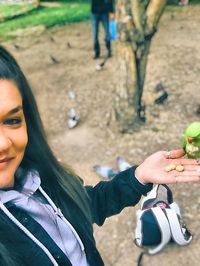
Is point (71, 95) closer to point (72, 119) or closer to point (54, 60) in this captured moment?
point (72, 119)

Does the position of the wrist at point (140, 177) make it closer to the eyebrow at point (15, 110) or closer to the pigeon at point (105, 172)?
the eyebrow at point (15, 110)

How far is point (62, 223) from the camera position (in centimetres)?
191

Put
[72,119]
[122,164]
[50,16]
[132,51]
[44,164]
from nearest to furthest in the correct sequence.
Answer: [44,164] < [122,164] < [132,51] < [72,119] < [50,16]

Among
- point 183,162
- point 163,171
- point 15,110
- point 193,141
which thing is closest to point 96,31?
point 193,141

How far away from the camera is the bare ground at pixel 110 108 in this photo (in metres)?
4.54

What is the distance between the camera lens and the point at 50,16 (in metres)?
15.1

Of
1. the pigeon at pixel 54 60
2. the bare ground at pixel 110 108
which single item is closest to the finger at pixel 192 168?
the bare ground at pixel 110 108

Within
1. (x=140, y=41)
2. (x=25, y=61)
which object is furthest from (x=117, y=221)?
(x=25, y=61)

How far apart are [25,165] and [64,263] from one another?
1.83 ft

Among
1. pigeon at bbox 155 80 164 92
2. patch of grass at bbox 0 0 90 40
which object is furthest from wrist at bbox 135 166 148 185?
patch of grass at bbox 0 0 90 40

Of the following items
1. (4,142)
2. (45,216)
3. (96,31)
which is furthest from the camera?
(96,31)

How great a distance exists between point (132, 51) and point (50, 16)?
10.2 metres

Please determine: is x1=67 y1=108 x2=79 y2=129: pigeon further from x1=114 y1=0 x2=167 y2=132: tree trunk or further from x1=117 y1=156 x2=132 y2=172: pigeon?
x1=117 y1=156 x2=132 y2=172: pigeon

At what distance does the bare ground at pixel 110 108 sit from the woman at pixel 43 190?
214 cm
